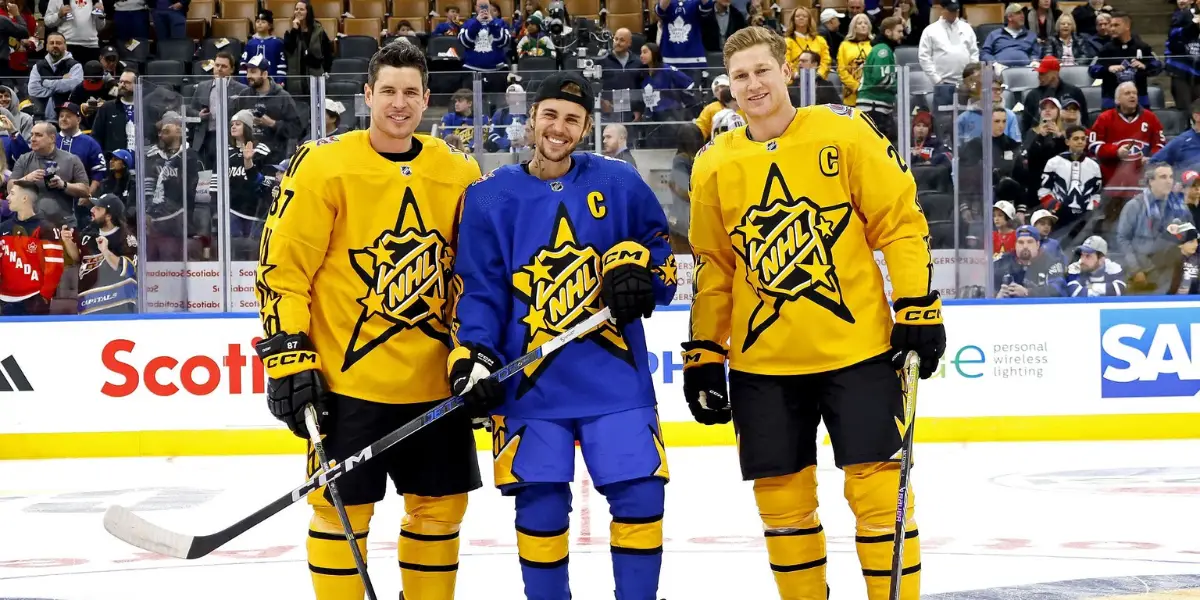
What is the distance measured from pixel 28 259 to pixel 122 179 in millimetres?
644

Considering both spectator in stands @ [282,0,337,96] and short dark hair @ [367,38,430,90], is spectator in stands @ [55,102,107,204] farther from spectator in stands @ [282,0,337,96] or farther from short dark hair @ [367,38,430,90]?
short dark hair @ [367,38,430,90]

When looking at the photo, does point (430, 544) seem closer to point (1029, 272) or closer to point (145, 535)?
point (145, 535)

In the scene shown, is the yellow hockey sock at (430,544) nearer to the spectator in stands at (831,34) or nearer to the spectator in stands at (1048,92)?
the spectator in stands at (1048,92)

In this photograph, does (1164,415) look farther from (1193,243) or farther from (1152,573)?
(1152,573)

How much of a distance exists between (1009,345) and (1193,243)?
45.2 inches

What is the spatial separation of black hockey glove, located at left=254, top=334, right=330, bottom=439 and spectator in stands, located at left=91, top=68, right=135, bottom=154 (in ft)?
15.7

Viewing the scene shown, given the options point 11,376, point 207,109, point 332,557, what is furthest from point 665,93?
point 332,557

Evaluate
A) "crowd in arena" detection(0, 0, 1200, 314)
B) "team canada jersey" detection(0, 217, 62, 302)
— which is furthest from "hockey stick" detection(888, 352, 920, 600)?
"team canada jersey" detection(0, 217, 62, 302)

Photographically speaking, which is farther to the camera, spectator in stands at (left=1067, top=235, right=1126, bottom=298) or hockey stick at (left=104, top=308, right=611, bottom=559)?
spectator in stands at (left=1067, top=235, right=1126, bottom=298)

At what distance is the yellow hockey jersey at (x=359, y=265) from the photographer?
11.2 ft

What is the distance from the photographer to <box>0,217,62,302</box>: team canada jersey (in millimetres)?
7688

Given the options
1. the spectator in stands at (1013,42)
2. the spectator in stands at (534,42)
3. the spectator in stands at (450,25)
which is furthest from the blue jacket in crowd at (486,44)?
the spectator in stands at (1013,42)

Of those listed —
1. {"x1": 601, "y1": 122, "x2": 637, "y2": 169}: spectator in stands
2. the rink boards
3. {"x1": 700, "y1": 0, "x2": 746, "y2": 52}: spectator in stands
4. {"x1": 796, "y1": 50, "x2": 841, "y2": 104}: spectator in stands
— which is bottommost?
the rink boards

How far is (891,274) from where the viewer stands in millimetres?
3441
